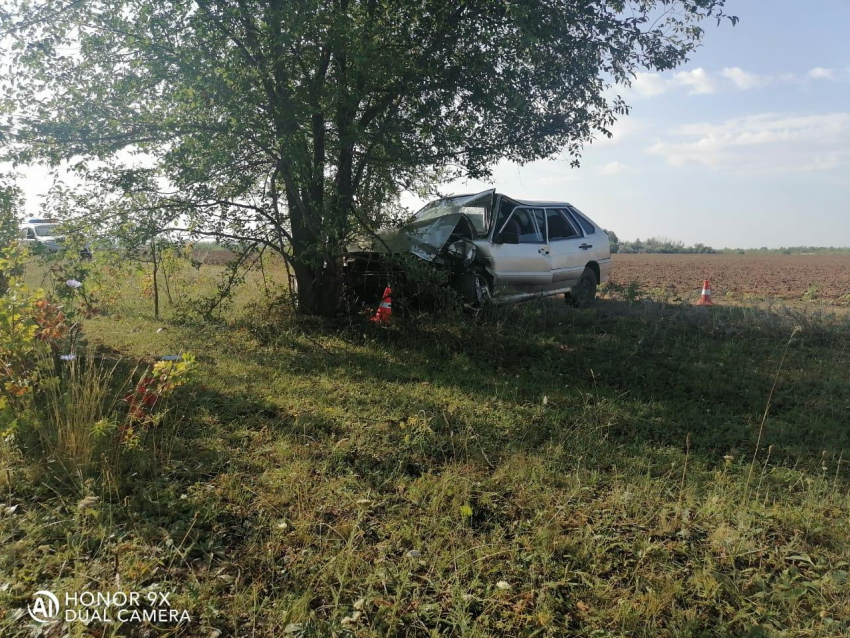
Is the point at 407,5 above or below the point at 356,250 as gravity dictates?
above

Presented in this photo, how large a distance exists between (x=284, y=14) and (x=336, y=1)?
123 centimetres

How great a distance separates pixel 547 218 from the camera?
9.40 m

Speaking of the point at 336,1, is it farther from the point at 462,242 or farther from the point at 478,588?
the point at 478,588

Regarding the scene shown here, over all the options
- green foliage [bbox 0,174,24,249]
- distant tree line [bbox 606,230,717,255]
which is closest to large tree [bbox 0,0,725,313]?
green foliage [bbox 0,174,24,249]

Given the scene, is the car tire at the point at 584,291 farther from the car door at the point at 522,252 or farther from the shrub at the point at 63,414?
the shrub at the point at 63,414

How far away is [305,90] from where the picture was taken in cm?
622

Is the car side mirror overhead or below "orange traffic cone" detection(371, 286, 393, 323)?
overhead

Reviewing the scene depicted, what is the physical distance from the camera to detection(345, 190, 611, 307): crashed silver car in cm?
790

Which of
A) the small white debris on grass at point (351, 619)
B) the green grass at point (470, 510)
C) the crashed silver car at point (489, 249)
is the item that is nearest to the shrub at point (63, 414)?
the green grass at point (470, 510)

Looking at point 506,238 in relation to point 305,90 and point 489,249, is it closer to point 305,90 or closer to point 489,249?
point 489,249

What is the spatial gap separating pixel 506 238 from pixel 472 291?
3.51ft

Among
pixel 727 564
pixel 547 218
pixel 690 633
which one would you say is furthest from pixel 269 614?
pixel 547 218

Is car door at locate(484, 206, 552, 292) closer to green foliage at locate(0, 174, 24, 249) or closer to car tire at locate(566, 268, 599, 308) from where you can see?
car tire at locate(566, 268, 599, 308)

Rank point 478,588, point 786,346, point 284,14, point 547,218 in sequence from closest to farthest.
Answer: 1. point 478,588
2. point 284,14
3. point 786,346
4. point 547,218
